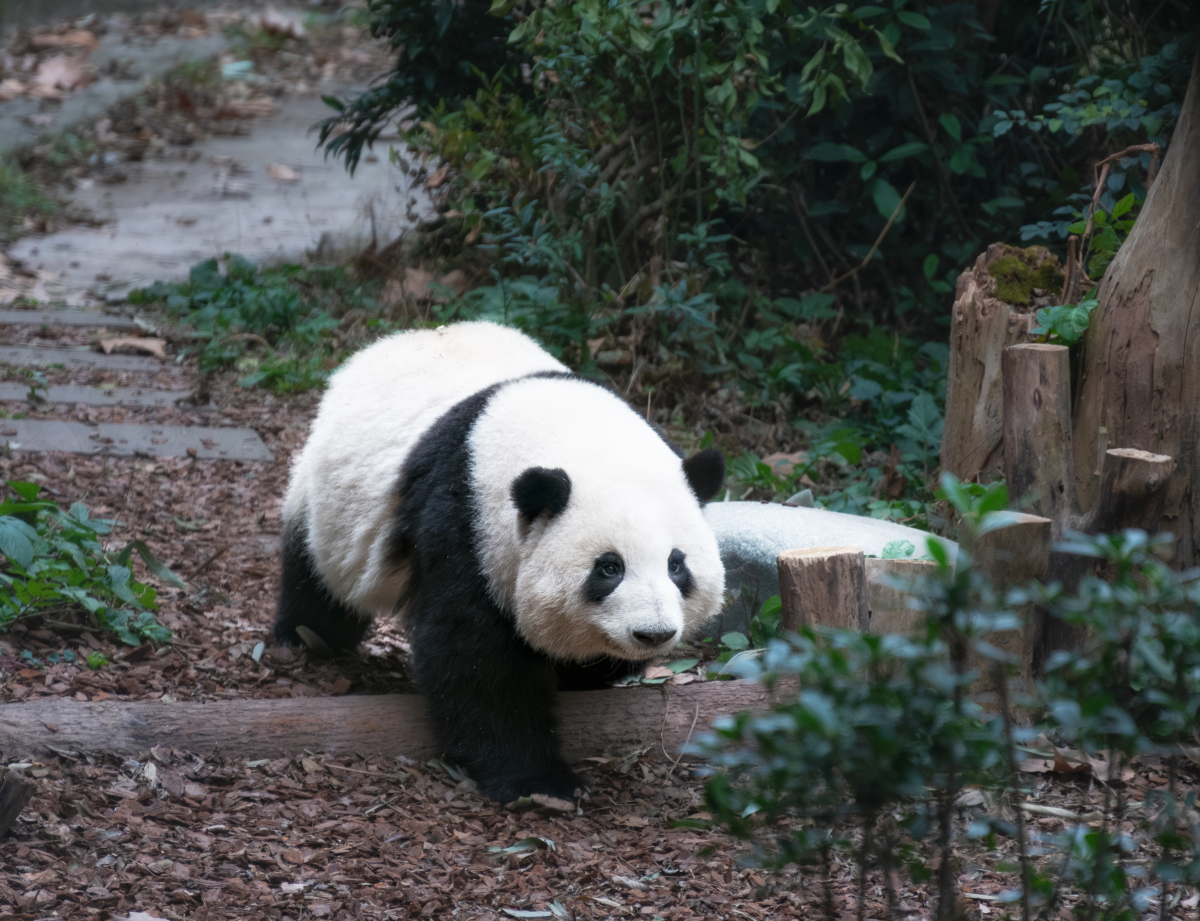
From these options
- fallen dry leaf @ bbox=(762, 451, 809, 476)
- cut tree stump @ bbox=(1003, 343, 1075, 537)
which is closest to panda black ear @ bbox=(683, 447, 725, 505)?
cut tree stump @ bbox=(1003, 343, 1075, 537)

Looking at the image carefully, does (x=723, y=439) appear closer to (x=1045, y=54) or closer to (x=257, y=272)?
(x=1045, y=54)

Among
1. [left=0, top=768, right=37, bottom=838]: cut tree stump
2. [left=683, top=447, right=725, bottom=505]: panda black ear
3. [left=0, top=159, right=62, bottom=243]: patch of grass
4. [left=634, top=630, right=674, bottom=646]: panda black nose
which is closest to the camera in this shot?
[left=0, top=768, right=37, bottom=838]: cut tree stump

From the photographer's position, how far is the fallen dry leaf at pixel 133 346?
7230 millimetres

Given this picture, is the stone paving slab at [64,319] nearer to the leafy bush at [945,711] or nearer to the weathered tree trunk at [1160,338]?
the weathered tree trunk at [1160,338]

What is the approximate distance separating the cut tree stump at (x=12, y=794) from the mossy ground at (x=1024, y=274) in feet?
12.9

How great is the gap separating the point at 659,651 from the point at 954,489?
1.63 m

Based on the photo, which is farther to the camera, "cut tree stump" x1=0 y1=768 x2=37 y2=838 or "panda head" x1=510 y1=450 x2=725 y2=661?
"panda head" x1=510 y1=450 x2=725 y2=661

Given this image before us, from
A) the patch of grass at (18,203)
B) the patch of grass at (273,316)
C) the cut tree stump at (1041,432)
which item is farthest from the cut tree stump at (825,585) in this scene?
the patch of grass at (18,203)

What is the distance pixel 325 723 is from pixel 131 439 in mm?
3099

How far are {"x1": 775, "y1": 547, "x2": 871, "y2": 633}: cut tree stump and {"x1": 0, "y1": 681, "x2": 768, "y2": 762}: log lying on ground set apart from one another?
374 mm

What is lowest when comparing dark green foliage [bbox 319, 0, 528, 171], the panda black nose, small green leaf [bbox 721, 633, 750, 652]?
small green leaf [bbox 721, 633, 750, 652]

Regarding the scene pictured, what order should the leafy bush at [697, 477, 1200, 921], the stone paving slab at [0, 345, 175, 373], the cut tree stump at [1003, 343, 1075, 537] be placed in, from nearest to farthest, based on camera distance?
the leafy bush at [697, 477, 1200, 921]
the cut tree stump at [1003, 343, 1075, 537]
the stone paving slab at [0, 345, 175, 373]

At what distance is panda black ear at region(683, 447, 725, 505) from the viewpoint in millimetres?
3424

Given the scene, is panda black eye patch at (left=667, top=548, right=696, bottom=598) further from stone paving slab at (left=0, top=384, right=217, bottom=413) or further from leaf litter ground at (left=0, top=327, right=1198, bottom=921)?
stone paving slab at (left=0, top=384, right=217, bottom=413)
